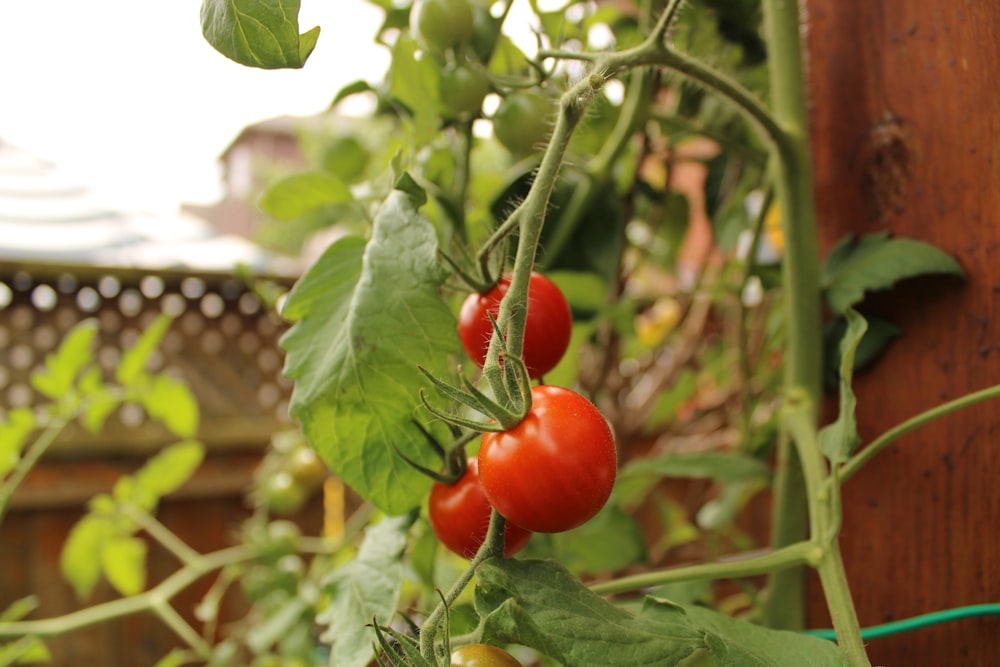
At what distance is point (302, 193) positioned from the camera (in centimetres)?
47

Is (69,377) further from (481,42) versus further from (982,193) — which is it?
(982,193)

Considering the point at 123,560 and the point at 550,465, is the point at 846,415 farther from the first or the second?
the point at 123,560

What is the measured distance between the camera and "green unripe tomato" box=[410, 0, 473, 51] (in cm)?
41

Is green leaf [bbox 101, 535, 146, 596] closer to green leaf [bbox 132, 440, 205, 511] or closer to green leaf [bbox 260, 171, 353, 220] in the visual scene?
green leaf [bbox 132, 440, 205, 511]

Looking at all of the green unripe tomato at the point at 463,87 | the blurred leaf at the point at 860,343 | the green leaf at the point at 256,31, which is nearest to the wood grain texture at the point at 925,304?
the blurred leaf at the point at 860,343

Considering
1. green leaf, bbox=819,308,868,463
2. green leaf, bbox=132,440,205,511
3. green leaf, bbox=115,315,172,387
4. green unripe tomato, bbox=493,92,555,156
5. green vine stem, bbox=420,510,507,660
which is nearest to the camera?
green vine stem, bbox=420,510,507,660

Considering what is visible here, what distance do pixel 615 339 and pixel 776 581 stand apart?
0.36 metres

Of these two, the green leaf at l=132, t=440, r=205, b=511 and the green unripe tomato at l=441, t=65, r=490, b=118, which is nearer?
the green unripe tomato at l=441, t=65, r=490, b=118

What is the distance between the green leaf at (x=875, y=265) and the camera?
40cm

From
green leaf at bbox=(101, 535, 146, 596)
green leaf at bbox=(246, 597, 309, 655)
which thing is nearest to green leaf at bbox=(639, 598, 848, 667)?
green leaf at bbox=(246, 597, 309, 655)

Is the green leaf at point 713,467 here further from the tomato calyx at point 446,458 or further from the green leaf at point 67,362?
the green leaf at point 67,362

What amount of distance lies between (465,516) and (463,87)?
0.26 metres

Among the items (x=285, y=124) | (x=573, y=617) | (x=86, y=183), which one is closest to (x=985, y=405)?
(x=573, y=617)

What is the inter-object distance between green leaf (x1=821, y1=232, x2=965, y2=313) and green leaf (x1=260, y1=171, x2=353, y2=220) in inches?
12.2
